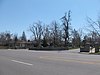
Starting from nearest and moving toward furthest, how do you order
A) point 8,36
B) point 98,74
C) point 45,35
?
point 98,74
point 45,35
point 8,36

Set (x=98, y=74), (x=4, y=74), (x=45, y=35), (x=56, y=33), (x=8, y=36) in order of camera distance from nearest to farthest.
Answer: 1. (x=98, y=74)
2. (x=4, y=74)
3. (x=56, y=33)
4. (x=45, y=35)
5. (x=8, y=36)

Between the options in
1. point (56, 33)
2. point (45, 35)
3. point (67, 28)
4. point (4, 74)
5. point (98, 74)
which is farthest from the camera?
point (45, 35)

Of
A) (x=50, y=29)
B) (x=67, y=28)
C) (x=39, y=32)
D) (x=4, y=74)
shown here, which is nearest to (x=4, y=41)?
(x=39, y=32)

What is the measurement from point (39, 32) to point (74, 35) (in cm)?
1630

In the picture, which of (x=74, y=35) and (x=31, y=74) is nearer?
(x=31, y=74)

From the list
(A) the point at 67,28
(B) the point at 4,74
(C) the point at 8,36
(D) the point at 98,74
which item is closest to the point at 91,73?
(D) the point at 98,74

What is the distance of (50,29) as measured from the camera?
106 m

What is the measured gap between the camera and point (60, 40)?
104m

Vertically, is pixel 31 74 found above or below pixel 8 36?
below

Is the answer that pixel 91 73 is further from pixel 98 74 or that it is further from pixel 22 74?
pixel 22 74

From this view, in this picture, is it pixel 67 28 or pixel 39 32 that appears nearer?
pixel 67 28

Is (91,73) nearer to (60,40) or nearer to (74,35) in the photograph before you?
(60,40)

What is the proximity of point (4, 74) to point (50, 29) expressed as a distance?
92.5 meters

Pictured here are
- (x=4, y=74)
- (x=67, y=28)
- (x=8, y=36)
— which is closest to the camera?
(x=4, y=74)
